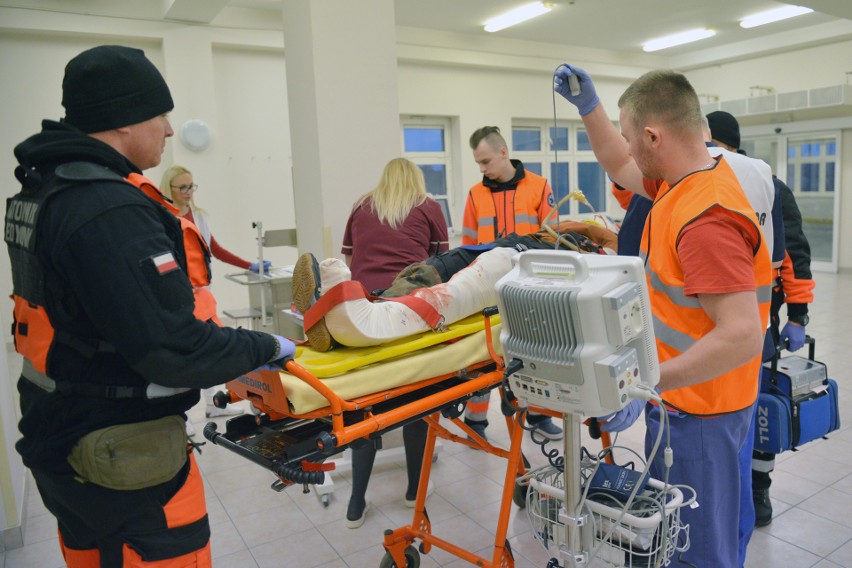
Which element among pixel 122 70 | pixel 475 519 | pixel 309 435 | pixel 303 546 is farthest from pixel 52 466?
pixel 475 519

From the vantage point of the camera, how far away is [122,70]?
127 cm

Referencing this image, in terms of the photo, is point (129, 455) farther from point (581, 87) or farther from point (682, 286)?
point (581, 87)

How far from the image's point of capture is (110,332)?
1155 mm

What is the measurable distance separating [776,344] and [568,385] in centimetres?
176

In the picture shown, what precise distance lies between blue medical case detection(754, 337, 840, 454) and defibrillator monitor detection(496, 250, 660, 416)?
146cm

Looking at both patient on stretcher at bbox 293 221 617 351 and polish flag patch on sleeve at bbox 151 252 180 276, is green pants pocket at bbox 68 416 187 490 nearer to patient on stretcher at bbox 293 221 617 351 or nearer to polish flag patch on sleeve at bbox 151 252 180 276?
polish flag patch on sleeve at bbox 151 252 180 276

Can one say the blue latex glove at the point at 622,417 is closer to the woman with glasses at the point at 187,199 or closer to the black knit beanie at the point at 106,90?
the black knit beanie at the point at 106,90

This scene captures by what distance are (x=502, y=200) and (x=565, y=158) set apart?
6.85 metres

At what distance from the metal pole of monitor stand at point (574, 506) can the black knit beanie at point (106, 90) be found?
113cm

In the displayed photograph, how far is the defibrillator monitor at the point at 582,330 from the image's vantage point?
1.15m

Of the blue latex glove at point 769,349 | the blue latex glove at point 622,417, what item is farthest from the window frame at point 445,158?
the blue latex glove at point 622,417

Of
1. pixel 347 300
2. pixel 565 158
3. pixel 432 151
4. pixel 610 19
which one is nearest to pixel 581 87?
pixel 347 300

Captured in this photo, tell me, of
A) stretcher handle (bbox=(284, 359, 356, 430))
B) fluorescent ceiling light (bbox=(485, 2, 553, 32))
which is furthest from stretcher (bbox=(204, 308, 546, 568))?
fluorescent ceiling light (bbox=(485, 2, 553, 32))

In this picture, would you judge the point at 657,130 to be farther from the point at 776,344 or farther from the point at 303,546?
the point at 303,546
